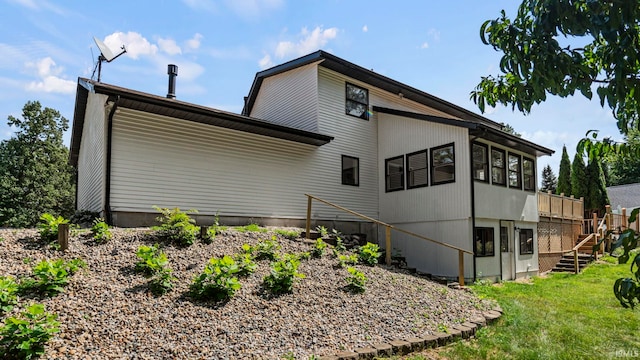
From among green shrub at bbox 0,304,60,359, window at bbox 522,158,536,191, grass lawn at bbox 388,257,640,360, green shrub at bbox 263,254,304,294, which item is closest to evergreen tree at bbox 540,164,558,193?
window at bbox 522,158,536,191

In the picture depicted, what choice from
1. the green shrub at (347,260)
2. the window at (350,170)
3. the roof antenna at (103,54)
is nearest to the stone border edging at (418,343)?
the green shrub at (347,260)

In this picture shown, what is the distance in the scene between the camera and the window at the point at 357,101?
14.8m

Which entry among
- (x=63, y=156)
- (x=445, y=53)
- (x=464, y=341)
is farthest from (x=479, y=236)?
(x=63, y=156)

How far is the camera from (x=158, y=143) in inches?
412

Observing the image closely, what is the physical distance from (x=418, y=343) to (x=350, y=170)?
9387mm

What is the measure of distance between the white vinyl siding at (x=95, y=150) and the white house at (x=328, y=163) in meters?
0.06

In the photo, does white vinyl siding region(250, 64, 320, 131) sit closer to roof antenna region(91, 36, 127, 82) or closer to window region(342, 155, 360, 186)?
window region(342, 155, 360, 186)

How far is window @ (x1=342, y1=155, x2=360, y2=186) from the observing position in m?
14.4

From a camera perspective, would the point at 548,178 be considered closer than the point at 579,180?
No

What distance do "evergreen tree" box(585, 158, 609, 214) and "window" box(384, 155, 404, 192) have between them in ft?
62.3

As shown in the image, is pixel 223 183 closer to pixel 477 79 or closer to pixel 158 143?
pixel 158 143

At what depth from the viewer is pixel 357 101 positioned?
15.0 m

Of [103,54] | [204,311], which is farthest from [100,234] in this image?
[103,54]

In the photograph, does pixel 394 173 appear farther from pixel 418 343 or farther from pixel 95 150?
pixel 95 150
